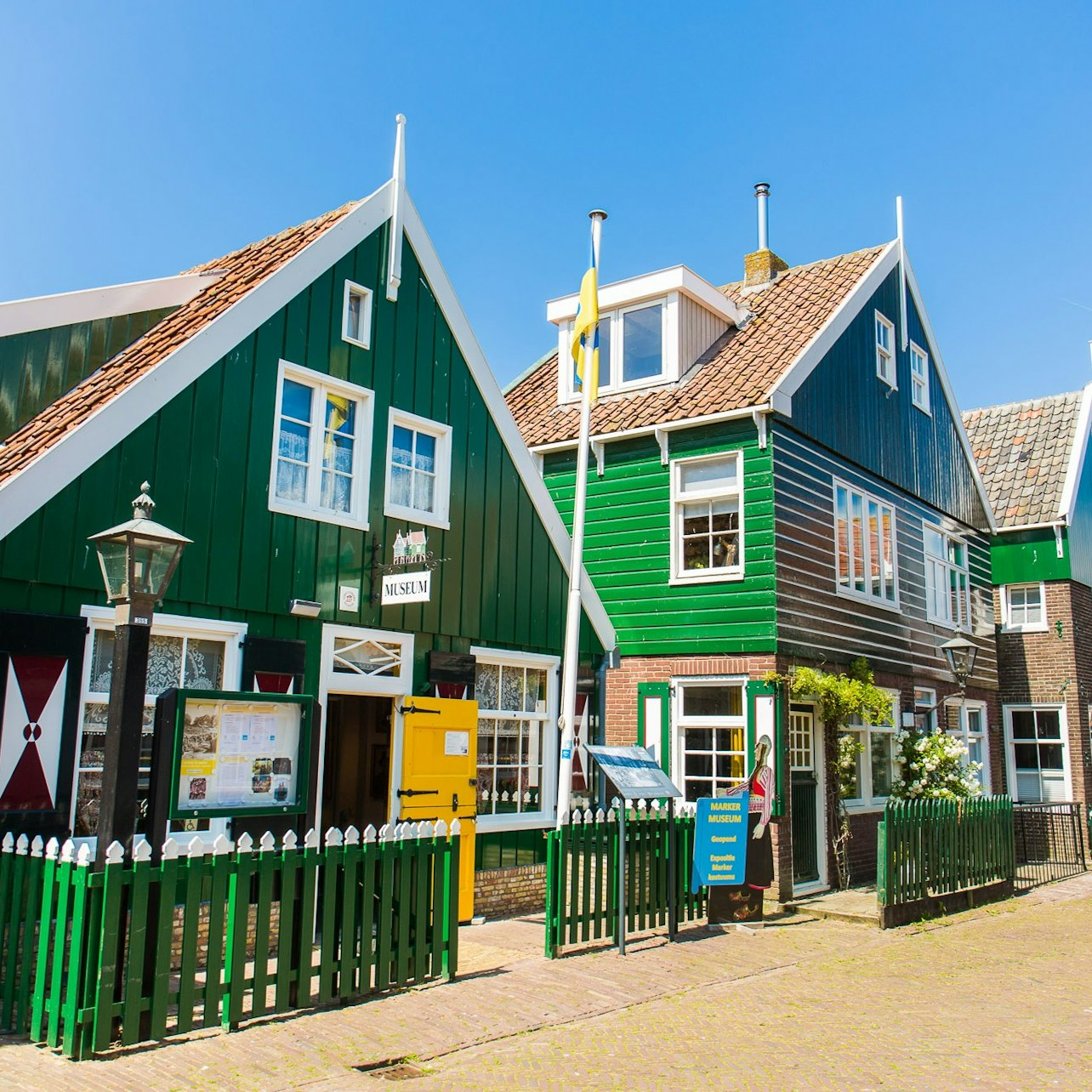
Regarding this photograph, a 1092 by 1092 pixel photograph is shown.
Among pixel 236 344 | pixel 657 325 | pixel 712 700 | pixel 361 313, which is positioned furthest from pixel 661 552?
pixel 236 344

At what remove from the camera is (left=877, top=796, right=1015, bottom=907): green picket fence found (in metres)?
12.1

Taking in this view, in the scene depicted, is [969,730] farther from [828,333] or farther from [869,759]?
[828,333]

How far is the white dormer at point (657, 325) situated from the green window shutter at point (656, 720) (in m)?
4.51

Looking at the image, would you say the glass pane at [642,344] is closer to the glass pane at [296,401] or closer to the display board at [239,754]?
the glass pane at [296,401]

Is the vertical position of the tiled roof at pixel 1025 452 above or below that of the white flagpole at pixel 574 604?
above

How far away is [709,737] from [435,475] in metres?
5.48

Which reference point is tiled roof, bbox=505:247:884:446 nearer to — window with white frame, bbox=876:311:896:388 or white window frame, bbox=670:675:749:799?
window with white frame, bbox=876:311:896:388

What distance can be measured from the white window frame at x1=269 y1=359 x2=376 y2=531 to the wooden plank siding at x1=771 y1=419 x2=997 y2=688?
5809mm

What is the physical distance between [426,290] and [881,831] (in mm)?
7684

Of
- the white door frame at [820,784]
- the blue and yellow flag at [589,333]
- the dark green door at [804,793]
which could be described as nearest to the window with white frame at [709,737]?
the dark green door at [804,793]

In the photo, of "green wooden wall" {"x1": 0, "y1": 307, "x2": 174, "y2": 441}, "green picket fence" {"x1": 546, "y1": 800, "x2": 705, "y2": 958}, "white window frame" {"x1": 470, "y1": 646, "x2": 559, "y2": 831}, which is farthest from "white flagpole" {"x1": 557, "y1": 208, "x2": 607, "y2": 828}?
"green wooden wall" {"x1": 0, "y1": 307, "x2": 174, "y2": 441}

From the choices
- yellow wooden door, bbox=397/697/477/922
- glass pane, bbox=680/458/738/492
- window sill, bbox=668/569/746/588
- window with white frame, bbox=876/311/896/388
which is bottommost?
yellow wooden door, bbox=397/697/477/922

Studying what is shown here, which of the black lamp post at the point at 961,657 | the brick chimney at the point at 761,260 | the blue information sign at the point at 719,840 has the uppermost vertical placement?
the brick chimney at the point at 761,260

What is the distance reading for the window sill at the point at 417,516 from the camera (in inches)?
434
